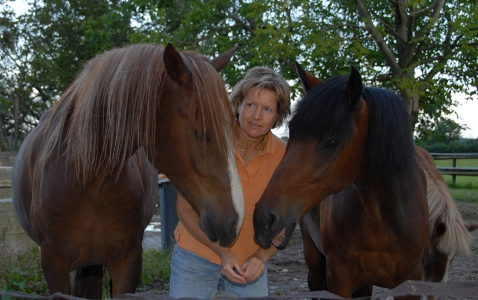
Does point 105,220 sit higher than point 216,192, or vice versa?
point 216,192

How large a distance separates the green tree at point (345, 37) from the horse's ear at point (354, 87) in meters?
6.57

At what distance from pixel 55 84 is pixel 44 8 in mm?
3620

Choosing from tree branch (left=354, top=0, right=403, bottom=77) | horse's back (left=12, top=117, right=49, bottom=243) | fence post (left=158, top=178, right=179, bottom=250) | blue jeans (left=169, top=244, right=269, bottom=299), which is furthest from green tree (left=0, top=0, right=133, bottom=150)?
blue jeans (left=169, top=244, right=269, bottom=299)

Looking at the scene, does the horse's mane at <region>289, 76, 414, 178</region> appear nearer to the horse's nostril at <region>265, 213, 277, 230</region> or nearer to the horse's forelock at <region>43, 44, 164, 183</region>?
the horse's nostril at <region>265, 213, 277, 230</region>

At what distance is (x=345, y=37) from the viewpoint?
998cm

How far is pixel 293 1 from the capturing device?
9555 mm

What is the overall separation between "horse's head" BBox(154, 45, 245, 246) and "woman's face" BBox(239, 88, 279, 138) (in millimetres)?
289

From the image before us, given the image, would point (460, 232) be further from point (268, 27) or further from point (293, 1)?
point (293, 1)

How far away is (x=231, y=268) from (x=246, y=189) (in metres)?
0.48

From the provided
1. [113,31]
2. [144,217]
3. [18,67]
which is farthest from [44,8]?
[144,217]

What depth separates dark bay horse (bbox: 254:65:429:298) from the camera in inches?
96.9

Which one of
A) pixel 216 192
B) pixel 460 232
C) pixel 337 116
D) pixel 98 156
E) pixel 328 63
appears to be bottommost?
pixel 460 232

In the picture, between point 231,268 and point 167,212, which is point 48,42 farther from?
point 231,268

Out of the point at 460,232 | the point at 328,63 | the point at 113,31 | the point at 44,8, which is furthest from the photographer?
the point at 44,8
